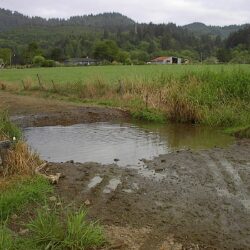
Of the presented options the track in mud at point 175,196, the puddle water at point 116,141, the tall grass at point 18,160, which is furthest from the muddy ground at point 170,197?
the puddle water at point 116,141

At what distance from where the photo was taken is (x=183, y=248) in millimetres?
5770

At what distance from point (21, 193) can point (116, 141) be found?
21.2 feet

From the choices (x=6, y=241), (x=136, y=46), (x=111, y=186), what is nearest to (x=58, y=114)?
(x=111, y=186)

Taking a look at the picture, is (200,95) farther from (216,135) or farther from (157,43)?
→ (157,43)

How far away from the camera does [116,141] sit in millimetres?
13547

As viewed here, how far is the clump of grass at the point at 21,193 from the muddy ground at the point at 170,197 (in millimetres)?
349

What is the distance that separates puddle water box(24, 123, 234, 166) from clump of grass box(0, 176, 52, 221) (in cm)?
291

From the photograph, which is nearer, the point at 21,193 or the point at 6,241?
the point at 6,241

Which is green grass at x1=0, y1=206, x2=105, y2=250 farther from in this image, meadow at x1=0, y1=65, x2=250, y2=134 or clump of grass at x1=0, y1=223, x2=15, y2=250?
meadow at x1=0, y1=65, x2=250, y2=134

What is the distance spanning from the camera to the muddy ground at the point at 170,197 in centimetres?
609

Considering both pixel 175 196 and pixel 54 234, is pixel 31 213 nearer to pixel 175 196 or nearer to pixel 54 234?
pixel 54 234

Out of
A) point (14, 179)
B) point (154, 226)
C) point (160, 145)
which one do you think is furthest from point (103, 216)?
point (160, 145)

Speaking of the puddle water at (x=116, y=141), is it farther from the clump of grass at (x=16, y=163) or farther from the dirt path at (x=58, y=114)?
the clump of grass at (x=16, y=163)

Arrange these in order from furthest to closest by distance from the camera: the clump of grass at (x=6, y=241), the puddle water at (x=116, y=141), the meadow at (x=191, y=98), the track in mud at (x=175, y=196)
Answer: the meadow at (x=191, y=98), the puddle water at (x=116, y=141), the track in mud at (x=175, y=196), the clump of grass at (x=6, y=241)
